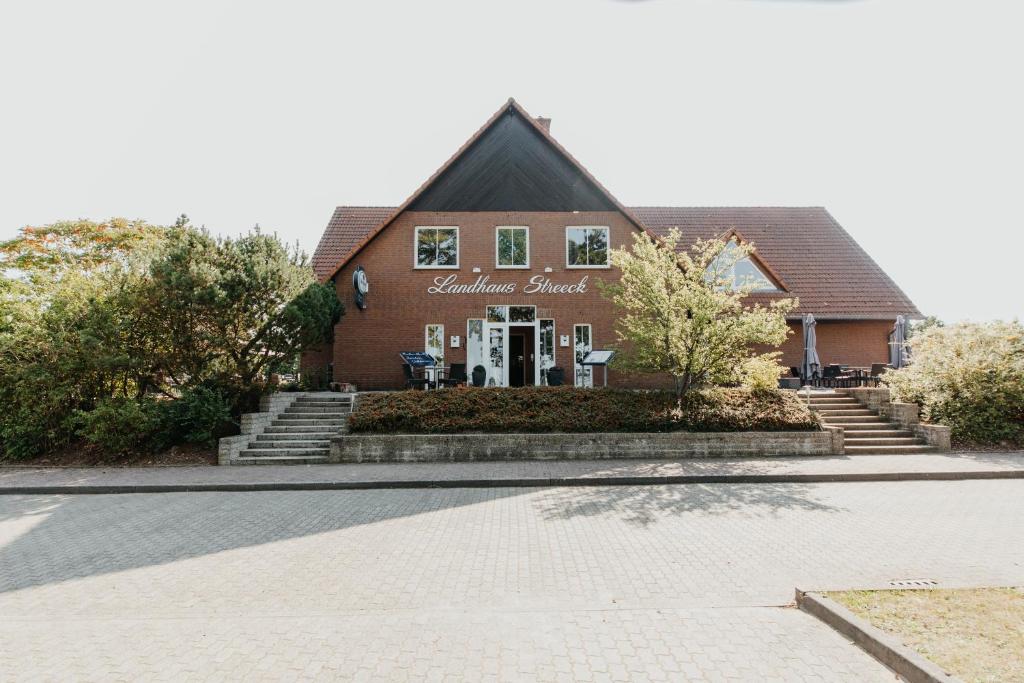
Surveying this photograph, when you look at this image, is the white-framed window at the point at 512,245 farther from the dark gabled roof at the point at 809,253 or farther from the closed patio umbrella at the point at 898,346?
the closed patio umbrella at the point at 898,346

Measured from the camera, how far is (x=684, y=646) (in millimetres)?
3711

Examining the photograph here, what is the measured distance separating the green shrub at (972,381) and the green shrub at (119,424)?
17774 mm

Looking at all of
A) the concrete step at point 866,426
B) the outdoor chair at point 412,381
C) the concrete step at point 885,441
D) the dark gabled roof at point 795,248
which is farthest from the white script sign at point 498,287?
the concrete step at point 885,441

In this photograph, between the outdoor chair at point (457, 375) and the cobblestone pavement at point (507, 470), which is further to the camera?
the outdoor chair at point (457, 375)

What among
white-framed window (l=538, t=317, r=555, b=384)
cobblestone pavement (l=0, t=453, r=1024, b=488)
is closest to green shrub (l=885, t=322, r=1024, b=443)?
cobblestone pavement (l=0, t=453, r=1024, b=488)

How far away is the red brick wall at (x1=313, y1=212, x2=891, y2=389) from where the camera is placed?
59.6 ft

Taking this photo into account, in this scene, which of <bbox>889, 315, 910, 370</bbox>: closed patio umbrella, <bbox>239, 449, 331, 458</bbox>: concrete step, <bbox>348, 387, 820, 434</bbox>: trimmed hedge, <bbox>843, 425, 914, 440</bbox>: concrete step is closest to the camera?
<bbox>239, 449, 331, 458</bbox>: concrete step

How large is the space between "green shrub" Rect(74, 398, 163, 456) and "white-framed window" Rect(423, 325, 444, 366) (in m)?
7.98

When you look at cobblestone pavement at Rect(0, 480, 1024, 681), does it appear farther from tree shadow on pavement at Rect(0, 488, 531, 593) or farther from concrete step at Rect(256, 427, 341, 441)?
concrete step at Rect(256, 427, 341, 441)

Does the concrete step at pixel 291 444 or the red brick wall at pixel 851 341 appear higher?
the red brick wall at pixel 851 341

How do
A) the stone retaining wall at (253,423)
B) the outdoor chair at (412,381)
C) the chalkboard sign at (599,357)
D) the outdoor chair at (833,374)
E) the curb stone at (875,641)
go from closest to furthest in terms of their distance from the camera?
1. the curb stone at (875,641)
2. the stone retaining wall at (253,423)
3. the chalkboard sign at (599,357)
4. the outdoor chair at (412,381)
5. the outdoor chair at (833,374)

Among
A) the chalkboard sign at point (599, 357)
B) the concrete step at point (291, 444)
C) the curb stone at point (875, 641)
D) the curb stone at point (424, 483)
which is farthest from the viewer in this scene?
the chalkboard sign at point (599, 357)

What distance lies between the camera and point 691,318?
1283cm

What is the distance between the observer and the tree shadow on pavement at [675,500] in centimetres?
752
